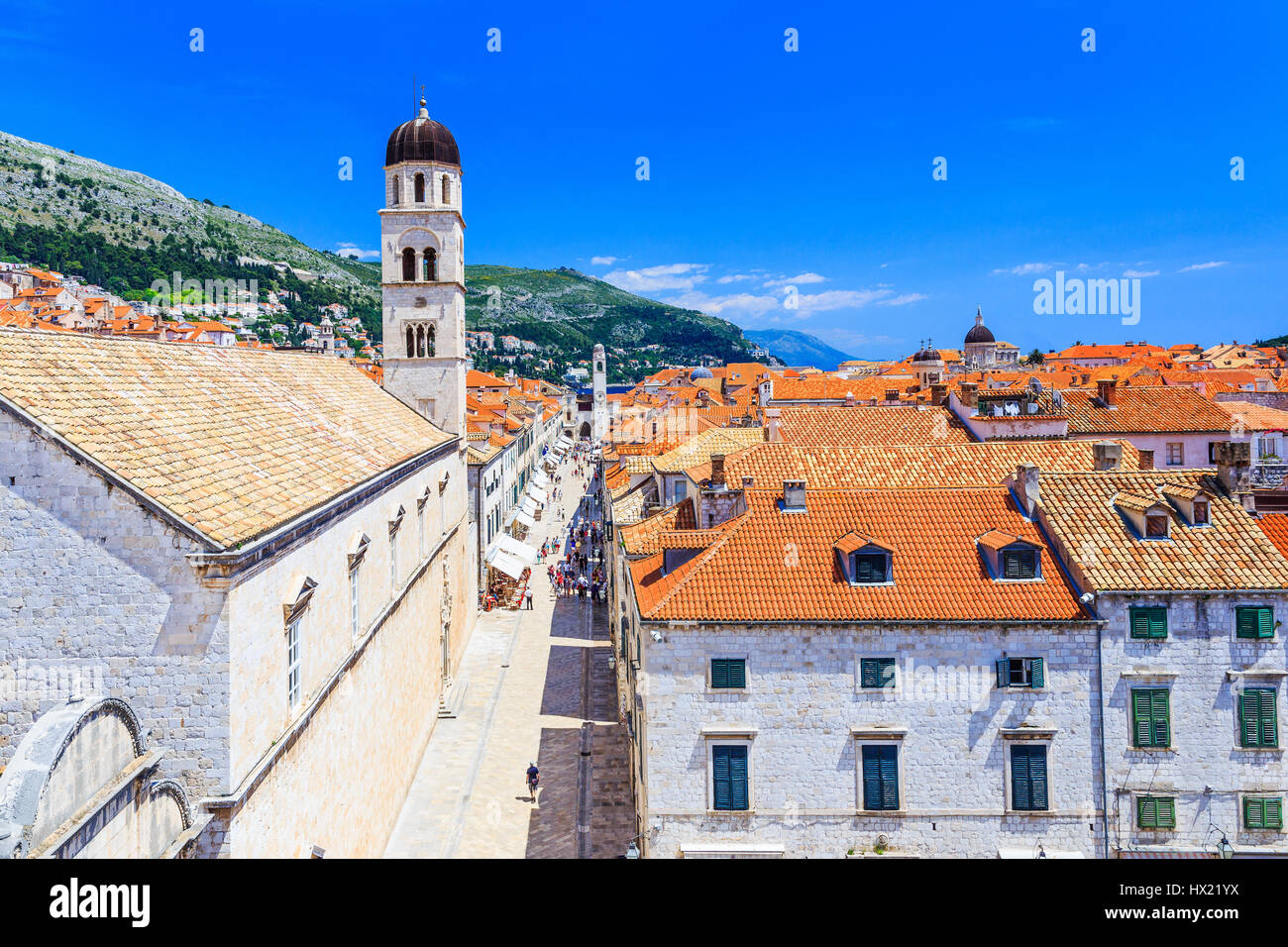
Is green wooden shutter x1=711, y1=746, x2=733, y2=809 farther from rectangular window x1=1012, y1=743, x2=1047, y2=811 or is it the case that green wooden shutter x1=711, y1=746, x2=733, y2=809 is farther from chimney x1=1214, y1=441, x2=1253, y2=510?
chimney x1=1214, y1=441, x2=1253, y2=510

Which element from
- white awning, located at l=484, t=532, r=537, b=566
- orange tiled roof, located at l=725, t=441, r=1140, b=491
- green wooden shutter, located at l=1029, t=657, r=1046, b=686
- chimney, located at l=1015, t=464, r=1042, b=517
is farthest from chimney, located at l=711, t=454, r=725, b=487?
white awning, located at l=484, t=532, r=537, b=566

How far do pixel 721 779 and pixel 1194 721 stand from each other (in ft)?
32.0

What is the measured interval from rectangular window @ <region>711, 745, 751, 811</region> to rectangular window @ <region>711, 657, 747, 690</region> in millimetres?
1242

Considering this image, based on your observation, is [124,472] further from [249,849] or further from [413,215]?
[413,215]

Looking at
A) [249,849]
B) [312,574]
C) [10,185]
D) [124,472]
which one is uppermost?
[10,185]

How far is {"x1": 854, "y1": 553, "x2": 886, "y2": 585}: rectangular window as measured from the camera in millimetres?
19016

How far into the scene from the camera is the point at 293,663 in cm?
1540

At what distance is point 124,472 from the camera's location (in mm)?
12320

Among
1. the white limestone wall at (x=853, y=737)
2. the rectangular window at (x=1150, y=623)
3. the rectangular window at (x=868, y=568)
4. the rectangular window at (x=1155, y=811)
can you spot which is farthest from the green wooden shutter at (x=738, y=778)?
the rectangular window at (x=1150, y=623)

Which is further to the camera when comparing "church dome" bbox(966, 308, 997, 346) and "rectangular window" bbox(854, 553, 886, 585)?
Result: "church dome" bbox(966, 308, 997, 346)

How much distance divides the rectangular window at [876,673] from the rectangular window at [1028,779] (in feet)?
9.52
